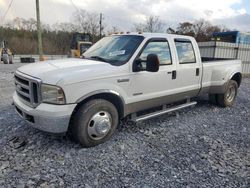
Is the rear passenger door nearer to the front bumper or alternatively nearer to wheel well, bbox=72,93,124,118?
wheel well, bbox=72,93,124,118

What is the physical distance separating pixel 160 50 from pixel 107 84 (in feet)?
4.84

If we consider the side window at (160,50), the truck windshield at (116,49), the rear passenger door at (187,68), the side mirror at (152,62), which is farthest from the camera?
the rear passenger door at (187,68)

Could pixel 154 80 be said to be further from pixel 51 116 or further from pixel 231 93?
pixel 231 93

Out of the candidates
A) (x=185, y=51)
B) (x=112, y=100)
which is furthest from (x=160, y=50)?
(x=112, y=100)

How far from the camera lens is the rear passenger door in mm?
4746

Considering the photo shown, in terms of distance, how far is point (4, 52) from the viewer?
2275cm

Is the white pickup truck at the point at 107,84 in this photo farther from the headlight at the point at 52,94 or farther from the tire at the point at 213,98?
the tire at the point at 213,98

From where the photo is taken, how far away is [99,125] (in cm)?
363

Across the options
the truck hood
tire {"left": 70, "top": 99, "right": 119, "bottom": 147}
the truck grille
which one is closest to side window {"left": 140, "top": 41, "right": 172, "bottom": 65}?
the truck hood

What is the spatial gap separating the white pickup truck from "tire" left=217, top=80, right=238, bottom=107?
1080 mm

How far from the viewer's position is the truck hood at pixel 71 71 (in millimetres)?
3164

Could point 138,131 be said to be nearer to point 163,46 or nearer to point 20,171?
point 163,46

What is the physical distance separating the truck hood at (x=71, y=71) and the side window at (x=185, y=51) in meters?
1.72

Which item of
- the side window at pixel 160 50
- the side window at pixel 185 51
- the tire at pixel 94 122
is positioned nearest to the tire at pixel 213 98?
the side window at pixel 185 51
